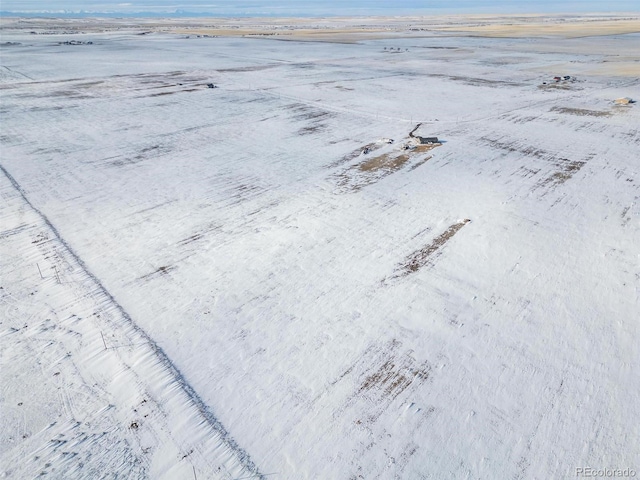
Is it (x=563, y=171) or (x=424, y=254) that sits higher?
(x=563, y=171)

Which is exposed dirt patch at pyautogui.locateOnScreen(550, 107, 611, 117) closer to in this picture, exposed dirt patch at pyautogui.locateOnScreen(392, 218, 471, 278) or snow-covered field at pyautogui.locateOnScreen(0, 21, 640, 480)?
snow-covered field at pyautogui.locateOnScreen(0, 21, 640, 480)

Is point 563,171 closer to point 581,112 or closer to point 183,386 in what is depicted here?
point 581,112

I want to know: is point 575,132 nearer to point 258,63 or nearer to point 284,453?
point 284,453

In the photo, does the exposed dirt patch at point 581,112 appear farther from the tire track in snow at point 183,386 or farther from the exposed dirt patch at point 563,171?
the tire track in snow at point 183,386

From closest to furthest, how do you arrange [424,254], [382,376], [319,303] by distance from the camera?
[382,376]
[319,303]
[424,254]

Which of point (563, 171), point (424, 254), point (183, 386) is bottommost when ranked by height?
point (183, 386)

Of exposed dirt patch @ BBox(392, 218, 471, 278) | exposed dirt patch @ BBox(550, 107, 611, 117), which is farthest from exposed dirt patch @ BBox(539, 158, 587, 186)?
exposed dirt patch @ BBox(550, 107, 611, 117)

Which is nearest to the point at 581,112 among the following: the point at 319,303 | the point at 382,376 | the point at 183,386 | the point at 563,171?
the point at 563,171

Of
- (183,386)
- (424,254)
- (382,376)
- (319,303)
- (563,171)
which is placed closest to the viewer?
(183,386)

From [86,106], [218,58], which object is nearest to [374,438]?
[86,106]

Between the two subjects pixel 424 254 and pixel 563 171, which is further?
pixel 563 171
